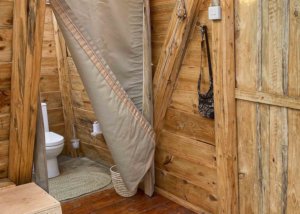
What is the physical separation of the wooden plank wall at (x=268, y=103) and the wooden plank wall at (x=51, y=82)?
2.51 metres

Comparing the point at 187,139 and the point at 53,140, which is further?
the point at 53,140

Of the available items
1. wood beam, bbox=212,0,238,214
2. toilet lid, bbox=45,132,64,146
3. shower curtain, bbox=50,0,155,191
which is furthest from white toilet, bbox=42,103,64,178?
wood beam, bbox=212,0,238,214

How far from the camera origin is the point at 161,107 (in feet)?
9.58

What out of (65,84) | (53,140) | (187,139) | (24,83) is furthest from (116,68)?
(65,84)

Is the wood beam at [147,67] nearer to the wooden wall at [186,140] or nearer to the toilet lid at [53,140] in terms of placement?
the wooden wall at [186,140]

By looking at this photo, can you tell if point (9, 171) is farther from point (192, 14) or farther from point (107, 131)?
point (192, 14)

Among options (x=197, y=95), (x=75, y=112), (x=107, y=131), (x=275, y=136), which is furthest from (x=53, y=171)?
(x=275, y=136)

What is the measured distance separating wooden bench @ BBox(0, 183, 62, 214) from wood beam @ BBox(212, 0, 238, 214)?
3.53ft

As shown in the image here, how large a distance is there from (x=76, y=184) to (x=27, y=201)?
1.31 metres

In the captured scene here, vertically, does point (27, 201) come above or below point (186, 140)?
below

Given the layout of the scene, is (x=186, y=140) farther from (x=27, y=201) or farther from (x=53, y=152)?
(x=53, y=152)

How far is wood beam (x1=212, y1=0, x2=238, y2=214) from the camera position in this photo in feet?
7.19

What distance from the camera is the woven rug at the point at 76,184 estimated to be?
3.22 m

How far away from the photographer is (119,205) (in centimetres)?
297
